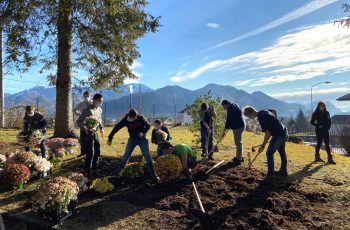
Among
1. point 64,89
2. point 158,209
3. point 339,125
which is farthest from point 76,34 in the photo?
point 339,125

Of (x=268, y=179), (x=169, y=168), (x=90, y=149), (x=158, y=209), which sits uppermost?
(x=90, y=149)

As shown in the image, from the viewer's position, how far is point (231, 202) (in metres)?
8.07

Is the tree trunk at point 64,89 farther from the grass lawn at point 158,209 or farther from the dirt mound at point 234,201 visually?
the dirt mound at point 234,201

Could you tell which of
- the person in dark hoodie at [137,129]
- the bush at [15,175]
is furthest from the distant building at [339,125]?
the bush at [15,175]

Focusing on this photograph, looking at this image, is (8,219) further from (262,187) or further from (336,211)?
(336,211)

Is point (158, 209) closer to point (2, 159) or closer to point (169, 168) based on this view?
point (169, 168)

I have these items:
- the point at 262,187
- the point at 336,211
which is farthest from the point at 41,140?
the point at 336,211

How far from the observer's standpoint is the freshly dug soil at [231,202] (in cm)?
704

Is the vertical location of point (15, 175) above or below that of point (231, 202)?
above

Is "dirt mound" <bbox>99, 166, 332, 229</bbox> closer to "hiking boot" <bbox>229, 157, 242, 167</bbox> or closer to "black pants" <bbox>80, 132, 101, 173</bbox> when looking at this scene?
"black pants" <bbox>80, 132, 101, 173</bbox>

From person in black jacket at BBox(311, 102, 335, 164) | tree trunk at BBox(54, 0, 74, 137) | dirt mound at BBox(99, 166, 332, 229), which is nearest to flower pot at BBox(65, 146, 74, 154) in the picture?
tree trunk at BBox(54, 0, 74, 137)

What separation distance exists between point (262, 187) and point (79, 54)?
9.64m

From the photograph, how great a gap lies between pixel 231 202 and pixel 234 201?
10 cm

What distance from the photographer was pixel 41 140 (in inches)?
426
